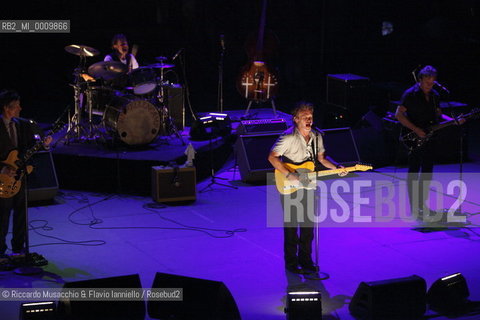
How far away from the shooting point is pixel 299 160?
312 inches

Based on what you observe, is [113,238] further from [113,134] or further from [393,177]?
[393,177]

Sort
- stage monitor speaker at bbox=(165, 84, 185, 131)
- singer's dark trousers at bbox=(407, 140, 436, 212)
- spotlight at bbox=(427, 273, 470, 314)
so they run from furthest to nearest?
stage monitor speaker at bbox=(165, 84, 185, 131)
singer's dark trousers at bbox=(407, 140, 436, 212)
spotlight at bbox=(427, 273, 470, 314)

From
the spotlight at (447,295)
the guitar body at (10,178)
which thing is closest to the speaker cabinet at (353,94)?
the spotlight at (447,295)

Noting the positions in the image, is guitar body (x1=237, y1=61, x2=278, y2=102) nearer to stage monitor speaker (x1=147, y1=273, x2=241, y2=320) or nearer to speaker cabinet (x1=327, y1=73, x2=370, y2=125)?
speaker cabinet (x1=327, y1=73, x2=370, y2=125)

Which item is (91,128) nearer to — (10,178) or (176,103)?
(176,103)

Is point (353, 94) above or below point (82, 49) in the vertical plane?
below

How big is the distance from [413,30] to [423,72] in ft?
29.0

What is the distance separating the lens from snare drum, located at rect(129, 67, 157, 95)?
12.3m

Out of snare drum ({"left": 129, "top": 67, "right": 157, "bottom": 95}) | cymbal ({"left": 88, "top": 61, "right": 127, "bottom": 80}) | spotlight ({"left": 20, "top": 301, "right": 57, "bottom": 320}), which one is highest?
cymbal ({"left": 88, "top": 61, "right": 127, "bottom": 80})

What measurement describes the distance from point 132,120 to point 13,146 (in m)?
3.76

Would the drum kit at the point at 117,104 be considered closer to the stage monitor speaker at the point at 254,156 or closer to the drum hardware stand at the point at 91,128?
the drum hardware stand at the point at 91,128

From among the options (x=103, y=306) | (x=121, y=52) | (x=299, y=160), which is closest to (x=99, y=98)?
(x=121, y=52)

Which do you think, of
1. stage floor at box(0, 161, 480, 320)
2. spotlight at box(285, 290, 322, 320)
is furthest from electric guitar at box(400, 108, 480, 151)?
spotlight at box(285, 290, 322, 320)

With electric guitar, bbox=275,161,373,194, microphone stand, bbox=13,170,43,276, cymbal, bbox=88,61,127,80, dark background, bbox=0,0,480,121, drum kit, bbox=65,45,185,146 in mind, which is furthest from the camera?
dark background, bbox=0,0,480,121
